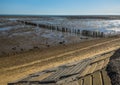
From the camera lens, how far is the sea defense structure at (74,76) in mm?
10520

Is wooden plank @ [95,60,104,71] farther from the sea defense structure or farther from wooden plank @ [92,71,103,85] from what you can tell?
wooden plank @ [92,71,103,85]

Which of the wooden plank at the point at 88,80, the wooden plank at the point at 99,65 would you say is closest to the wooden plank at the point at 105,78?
the wooden plank at the point at 99,65

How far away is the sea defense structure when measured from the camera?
10.5m

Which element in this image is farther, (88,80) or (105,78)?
(105,78)

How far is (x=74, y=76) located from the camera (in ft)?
36.7

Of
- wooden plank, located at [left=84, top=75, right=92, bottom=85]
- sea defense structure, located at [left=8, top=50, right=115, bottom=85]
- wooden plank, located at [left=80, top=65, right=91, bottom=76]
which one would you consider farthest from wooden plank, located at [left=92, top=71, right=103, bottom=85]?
wooden plank, located at [left=80, top=65, right=91, bottom=76]

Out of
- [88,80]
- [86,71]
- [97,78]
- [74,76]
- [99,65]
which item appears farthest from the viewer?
[99,65]

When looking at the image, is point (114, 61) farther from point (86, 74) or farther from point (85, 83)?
point (85, 83)

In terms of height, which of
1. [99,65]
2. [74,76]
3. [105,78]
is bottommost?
[105,78]

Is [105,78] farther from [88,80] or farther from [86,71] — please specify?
[86,71]


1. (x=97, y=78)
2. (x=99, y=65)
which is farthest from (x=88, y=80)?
(x=99, y=65)

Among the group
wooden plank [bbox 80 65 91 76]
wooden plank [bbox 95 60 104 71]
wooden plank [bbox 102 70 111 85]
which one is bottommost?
wooden plank [bbox 102 70 111 85]

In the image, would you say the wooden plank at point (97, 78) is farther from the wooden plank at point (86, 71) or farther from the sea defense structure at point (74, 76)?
the wooden plank at point (86, 71)

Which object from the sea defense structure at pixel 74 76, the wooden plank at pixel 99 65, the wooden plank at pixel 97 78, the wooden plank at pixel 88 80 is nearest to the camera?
the sea defense structure at pixel 74 76
